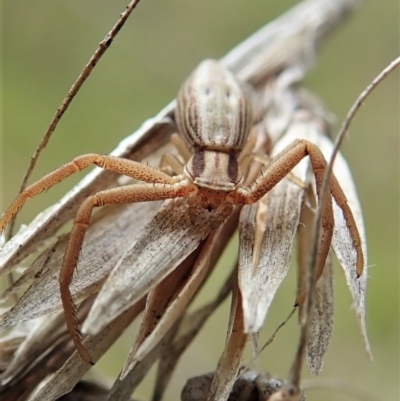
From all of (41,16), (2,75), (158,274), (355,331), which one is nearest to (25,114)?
(2,75)

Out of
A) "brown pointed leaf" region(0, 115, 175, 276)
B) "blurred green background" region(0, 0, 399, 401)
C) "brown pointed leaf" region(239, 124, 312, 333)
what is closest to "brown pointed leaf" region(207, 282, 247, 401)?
"brown pointed leaf" region(239, 124, 312, 333)

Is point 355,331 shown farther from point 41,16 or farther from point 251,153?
point 41,16

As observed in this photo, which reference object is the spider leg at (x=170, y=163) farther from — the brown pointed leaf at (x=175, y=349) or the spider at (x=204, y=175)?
the brown pointed leaf at (x=175, y=349)

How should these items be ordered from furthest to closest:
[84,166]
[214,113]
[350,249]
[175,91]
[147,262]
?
[175,91] → [214,113] → [84,166] → [350,249] → [147,262]

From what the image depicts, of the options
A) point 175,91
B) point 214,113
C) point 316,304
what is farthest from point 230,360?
point 175,91

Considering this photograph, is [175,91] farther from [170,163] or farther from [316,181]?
[316,181]
